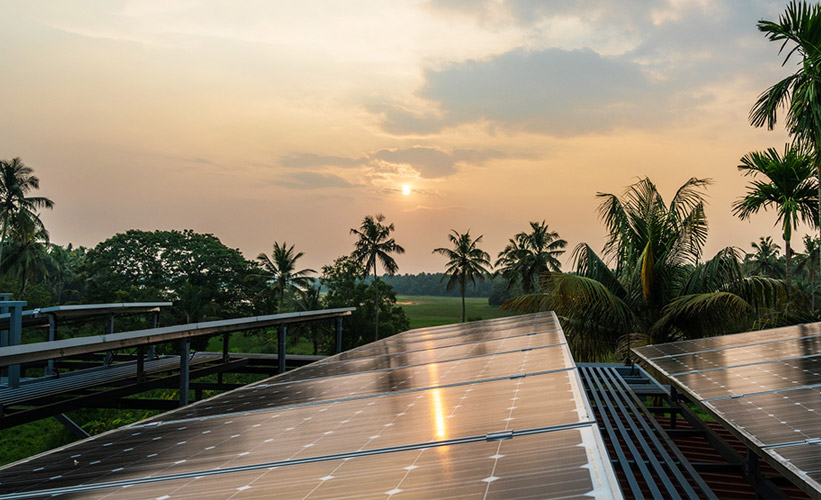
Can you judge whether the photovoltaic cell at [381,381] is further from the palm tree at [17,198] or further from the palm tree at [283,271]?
the palm tree at [17,198]

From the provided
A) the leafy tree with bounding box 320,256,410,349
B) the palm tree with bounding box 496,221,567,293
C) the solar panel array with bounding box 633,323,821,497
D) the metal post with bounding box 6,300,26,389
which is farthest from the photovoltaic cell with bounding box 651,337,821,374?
the leafy tree with bounding box 320,256,410,349

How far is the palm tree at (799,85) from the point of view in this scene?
13336mm

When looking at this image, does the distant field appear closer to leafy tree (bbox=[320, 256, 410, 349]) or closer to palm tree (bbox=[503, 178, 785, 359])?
leafy tree (bbox=[320, 256, 410, 349])

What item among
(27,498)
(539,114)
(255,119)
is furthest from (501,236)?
(27,498)

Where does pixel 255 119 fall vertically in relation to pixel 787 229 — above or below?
above

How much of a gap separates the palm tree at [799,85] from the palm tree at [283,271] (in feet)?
169

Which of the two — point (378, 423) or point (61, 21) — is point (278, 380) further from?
point (61, 21)

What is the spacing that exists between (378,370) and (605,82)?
2651 cm

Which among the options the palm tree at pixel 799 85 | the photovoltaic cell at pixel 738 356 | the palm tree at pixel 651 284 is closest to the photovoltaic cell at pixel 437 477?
the photovoltaic cell at pixel 738 356

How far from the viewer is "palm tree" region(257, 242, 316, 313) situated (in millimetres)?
60312

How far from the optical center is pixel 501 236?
68.9m

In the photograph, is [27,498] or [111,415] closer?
[27,498]

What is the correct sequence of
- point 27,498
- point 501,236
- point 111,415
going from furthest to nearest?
point 501,236, point 111,415, point 27,498

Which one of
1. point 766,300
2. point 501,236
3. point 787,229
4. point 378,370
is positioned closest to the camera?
point 378,370
